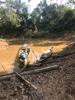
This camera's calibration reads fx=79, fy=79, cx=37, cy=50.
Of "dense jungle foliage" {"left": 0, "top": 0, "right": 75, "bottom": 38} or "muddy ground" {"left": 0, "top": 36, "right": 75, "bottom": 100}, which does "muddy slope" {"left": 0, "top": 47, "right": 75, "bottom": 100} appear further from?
"dense jungle foliage" {"left": 0, "top": 0, "right": 75, "bottom": 38}

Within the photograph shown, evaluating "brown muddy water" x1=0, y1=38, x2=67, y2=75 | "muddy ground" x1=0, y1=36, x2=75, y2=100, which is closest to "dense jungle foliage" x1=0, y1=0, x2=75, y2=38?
"brown muddy water" x1=0, y1=38, x2=67, y2=75

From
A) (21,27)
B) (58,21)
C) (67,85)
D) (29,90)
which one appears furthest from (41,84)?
(21,27)

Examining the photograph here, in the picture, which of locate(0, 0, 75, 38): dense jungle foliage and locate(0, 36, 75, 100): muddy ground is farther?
locate(0, 0, 75, 38): dense jungle foliage

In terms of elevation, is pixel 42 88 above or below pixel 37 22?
below

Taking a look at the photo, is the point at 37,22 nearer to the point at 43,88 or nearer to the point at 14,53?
the point at 14,53

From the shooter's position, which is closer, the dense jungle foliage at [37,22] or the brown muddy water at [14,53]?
the brown muddy water at [14,53]

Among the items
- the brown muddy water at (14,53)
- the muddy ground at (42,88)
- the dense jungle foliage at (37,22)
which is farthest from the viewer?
the dense jungle foliage at (37,22)

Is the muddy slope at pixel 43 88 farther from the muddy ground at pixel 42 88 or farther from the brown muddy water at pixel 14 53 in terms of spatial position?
the brown muddy water at pixel 14 53

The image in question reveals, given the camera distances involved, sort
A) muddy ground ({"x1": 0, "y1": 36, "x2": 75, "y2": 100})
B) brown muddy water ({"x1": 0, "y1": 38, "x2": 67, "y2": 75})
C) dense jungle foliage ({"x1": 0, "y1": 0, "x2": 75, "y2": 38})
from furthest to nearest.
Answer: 1. dense jungle foliage ({"x1": 0, "y1": 0, "x2": 75, "y2": 38})
2. brown muddy water ({"x1": 0, "y1": 38, "x2": 67, "y2": 75})
3. muddy ground ({"x1": 0, "y1": 36, "x2": 75, "y2": 100})

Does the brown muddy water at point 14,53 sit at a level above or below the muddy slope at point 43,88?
below

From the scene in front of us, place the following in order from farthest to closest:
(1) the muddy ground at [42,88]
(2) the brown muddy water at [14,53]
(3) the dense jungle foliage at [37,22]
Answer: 1. (3) the dense jungle foliage at [37,22]
2. (2) the brown muddy water at [14,53]
3. (1) the muddy ground at [42,88]

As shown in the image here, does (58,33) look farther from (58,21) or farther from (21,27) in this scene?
(21,27)

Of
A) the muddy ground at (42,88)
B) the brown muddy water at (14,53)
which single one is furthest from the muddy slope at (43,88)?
the brown muddy water at (14,53)

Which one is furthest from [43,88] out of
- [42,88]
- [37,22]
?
[37,22]
